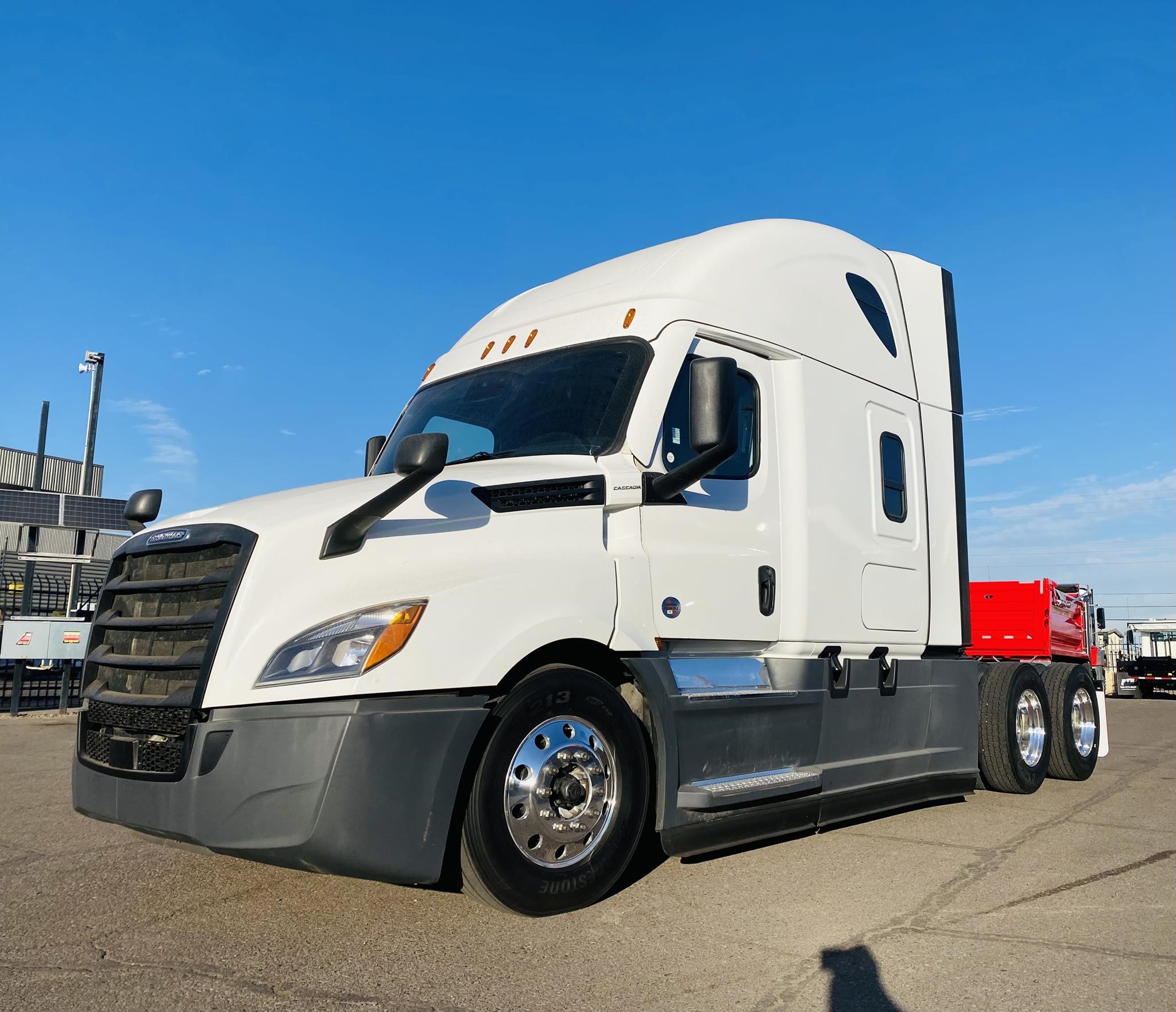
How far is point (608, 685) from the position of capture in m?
4.59

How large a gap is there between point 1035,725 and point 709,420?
5.36 meters

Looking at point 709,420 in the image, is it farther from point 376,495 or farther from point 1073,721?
point 1073,721

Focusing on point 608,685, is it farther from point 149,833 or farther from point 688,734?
point 149,833

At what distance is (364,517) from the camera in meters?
3.98

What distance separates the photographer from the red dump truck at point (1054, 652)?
8.59m

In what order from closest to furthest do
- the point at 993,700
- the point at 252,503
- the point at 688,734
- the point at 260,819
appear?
the point at 260,819
the point at 252,503
the point at 688,734
the point at 993,700

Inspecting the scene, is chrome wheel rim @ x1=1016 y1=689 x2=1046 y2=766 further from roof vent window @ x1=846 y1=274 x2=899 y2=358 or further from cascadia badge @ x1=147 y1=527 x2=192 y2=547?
cascadia badge @ x1=147 y1=527 x2=192 y2=547

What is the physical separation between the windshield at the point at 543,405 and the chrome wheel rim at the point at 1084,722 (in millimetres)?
5925

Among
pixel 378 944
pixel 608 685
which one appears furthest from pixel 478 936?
pixel 608 685

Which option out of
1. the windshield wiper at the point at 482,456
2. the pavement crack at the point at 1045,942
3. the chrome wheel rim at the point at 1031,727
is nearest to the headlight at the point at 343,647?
the windshield wiper at the point at 482,456

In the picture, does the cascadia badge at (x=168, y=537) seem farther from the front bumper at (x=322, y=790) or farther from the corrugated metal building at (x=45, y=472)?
the corrugated metal building at (x=45, y=472)

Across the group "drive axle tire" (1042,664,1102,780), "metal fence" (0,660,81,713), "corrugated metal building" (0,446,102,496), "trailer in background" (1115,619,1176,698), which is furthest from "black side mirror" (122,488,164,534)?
"corrugated metal building" (0,446,102,496)

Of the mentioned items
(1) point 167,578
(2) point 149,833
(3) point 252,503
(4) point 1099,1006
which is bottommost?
(4) point 1099,1006

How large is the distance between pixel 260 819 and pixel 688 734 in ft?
6.51
